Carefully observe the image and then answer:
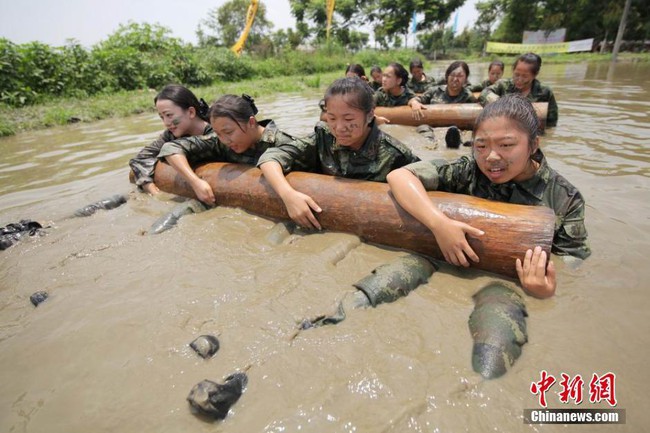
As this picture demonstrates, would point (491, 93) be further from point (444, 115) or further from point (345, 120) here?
point (345, 120)

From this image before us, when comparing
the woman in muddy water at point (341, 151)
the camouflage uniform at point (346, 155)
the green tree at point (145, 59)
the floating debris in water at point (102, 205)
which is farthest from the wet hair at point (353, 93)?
the green tree at point (145, 59)

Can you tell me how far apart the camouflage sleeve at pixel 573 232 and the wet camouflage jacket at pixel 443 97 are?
5.25 meters

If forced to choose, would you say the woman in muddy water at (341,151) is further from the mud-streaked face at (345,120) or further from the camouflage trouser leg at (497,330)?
the camouflage trouser leg at (497,330)

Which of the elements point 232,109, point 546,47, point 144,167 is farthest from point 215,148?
point 546,47

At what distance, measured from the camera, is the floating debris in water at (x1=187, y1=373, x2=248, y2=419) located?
1.23m

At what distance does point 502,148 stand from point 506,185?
396 millimetres

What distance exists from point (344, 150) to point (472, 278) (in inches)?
55.0

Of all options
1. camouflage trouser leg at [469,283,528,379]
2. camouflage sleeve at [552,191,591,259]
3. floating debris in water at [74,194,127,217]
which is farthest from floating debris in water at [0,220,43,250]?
camouflage sleeve at [552,191,591,259]

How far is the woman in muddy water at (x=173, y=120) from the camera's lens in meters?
3.78

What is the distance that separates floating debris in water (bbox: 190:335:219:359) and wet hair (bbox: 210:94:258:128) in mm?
2021

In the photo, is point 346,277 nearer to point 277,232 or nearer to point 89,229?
point 277,232

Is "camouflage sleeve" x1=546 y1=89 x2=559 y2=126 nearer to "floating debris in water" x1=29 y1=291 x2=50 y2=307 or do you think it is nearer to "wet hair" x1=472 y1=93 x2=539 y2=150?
"wet hair" x1=472 y1=93 x2=539 y2=150

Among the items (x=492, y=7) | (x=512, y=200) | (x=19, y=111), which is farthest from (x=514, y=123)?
(x=492, y=7)

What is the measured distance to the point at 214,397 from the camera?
4.09 ft
